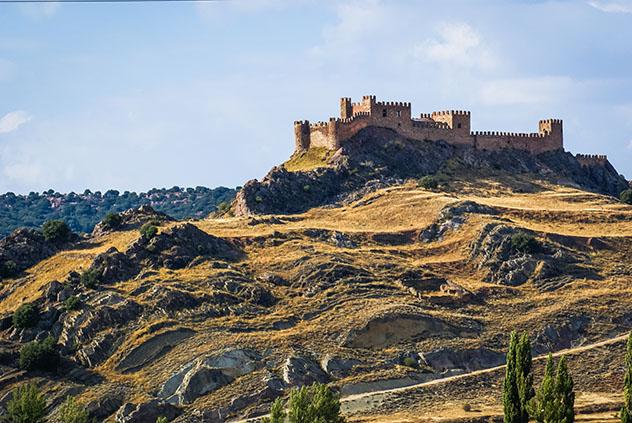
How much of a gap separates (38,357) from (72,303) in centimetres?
739

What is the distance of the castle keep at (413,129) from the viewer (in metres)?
138

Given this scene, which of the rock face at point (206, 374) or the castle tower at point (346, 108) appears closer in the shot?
the rock face at point (206, 374)

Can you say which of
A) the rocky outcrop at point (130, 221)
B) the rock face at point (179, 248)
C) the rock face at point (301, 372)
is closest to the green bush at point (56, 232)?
the rocky outcrop at point (130, 221)

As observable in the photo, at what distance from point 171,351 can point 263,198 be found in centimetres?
3541

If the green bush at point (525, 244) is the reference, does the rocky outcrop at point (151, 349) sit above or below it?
below

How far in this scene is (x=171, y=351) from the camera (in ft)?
322

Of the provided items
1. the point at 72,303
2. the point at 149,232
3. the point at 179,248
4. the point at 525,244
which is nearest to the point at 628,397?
the point at 525,244

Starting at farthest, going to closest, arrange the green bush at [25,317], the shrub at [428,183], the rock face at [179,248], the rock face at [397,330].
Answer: the shrub at [428,183], the rock face at [179,248], the green bush at [25,317], the rock face at [397,330]

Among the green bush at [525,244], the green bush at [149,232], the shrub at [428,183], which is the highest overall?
the shrub at [428,183]

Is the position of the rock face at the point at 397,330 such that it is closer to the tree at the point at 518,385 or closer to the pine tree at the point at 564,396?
the tree at the point at 518,385

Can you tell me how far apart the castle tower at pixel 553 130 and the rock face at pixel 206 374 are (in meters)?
64.0

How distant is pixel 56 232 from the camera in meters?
121

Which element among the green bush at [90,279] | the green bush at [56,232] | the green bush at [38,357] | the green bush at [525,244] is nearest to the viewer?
the green bush at [38,357]

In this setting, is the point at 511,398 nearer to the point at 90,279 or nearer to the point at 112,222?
the point at 90,279
